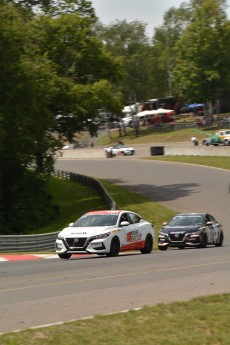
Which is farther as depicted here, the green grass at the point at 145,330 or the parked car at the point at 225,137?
the parked car at the point at 225,137

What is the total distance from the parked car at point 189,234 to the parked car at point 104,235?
1.97 m

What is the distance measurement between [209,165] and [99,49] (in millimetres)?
14726

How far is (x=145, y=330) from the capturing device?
9250 millimetres

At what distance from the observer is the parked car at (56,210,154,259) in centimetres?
2122

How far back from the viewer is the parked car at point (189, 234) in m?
25.8

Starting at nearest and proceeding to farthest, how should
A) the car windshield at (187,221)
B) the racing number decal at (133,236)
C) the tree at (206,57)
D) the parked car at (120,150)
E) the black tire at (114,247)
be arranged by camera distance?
the black tire at (114,247)
the racing number decal at (133,236)
the car windshield at (187,221)
the parked car at (120,150)
the tree at (206,57)

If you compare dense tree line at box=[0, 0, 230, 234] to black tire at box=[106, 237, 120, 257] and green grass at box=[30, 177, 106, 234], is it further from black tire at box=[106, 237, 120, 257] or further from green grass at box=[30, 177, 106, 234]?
black tire at box=[106, 237, 120, 257]

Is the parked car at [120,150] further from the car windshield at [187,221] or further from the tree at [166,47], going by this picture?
the car windshield at [187,221]

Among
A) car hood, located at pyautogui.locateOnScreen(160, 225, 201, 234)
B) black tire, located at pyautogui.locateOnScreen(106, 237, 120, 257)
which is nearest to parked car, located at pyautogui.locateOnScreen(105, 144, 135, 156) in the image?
car hood, located at pyautogui.locateOnScreen(160, 225, 201, 234)

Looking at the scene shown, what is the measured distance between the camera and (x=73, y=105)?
49.8 m

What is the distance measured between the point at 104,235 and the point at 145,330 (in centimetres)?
1208

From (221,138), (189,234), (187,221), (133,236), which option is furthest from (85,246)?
(221,138)

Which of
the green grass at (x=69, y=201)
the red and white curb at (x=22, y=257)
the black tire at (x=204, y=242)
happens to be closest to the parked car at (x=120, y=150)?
the green grass at (x=69, y=201)

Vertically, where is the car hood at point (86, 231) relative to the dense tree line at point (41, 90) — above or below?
below
